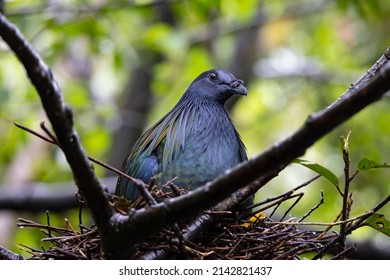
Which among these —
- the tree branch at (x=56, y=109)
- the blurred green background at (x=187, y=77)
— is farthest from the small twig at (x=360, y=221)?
the blurred green background at (x=187, y=77)

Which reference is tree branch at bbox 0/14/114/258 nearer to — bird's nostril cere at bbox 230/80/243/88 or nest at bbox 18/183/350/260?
nest at bbox 18/183/350/260

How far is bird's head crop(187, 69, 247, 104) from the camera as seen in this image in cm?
458

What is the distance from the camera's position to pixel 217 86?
4.69m

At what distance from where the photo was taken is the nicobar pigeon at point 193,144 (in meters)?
4.05

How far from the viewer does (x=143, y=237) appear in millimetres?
2785

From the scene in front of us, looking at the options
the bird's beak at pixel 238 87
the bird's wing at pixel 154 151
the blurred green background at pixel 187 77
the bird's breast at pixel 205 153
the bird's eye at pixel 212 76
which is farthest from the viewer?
the blurred green background at pixel 187 77

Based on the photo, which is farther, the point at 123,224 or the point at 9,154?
the point at 9,154

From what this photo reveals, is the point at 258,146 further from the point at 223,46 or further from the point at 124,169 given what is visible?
the point at 124,169

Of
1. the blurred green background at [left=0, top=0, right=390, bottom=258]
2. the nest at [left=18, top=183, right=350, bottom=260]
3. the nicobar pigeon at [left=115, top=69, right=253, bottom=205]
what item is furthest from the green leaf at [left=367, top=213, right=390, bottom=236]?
the blurred green background at [left=0, top=0, right=390, bottom=258]

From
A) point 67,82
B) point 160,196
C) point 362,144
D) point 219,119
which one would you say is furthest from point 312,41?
point 160,196

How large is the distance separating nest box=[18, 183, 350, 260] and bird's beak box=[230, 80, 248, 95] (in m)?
1.02

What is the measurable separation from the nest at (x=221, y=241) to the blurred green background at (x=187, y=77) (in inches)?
134

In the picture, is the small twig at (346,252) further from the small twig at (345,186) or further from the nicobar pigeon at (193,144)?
the nicobar pigeon at (193,144)
